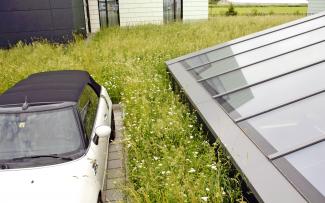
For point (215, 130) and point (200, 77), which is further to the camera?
point (200, 77)

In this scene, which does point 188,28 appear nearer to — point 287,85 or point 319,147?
point 287,85

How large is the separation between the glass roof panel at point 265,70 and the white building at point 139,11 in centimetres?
1657

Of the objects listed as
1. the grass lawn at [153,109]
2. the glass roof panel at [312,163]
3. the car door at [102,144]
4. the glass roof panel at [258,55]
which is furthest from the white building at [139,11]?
the glass roof panel at [312,163]

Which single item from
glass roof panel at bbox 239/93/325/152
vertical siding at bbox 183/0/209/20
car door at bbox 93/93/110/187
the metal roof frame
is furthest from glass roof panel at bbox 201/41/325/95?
vertical siding at bbox 183/0/209/20

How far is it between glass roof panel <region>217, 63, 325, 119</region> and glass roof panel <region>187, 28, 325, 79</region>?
1544 mm

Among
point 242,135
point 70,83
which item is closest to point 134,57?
point 70,83

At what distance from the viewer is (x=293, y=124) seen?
13.4 ft

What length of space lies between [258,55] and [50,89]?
4596 mm

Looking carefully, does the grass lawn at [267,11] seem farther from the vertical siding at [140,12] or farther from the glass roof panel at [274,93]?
the glass roof panel at [274,93]

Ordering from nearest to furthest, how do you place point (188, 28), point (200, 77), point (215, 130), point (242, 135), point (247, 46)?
point (242, 135) → point (215, 130) → point (200, 77) → point (247, 46) → point (188, 28)

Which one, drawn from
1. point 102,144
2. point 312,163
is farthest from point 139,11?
point 312,163

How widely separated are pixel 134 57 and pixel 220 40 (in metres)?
4.18

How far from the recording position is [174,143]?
5215 mm

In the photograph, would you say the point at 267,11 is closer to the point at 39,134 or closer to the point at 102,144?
the point at 102,144
